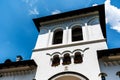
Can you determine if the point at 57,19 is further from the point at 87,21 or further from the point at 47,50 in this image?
the point at 47,50

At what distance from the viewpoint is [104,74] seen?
1153 centimetres

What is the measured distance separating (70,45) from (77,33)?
6.83 feet

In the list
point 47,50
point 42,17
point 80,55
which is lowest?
point 80,55

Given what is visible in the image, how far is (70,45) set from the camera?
14.6m

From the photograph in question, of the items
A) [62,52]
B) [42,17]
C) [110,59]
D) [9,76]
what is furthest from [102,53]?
[42,17]

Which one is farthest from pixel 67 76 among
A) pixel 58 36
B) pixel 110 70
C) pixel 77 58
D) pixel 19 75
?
pixel 58 36

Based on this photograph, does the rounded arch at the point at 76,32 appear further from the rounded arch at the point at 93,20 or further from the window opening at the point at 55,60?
the window opening at the point at 55,60

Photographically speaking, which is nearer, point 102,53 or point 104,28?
point 102,53

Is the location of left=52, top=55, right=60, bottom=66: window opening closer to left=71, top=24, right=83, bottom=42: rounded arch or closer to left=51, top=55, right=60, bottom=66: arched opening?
left=51, top=55, right=60, bottom=66: arched opening

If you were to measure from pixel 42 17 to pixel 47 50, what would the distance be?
485cm

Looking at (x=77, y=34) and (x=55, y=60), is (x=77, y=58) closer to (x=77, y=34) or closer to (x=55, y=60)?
(x=55, y=60)

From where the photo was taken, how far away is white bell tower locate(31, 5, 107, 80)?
1259 cm

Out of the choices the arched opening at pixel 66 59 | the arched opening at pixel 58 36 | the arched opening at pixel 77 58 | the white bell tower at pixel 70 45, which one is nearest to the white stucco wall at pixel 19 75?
the white bell tower at pixel 70 45

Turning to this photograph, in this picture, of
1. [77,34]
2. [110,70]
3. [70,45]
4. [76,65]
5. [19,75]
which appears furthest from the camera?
[77,34]
